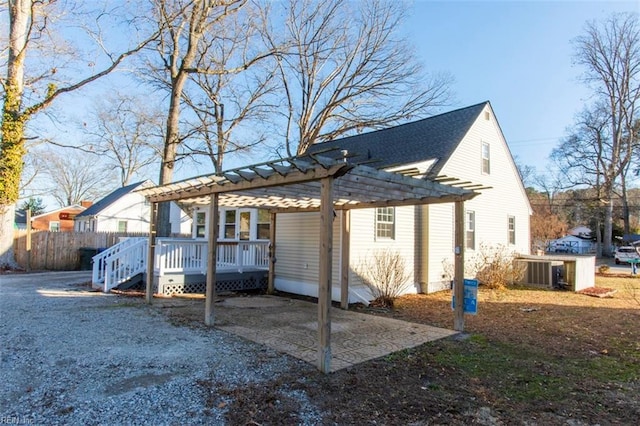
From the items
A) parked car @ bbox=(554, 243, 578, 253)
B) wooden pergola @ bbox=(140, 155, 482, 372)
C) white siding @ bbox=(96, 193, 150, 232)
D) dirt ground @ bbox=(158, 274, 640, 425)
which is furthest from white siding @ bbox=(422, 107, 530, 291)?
parked car @ bbox=(554, 243, 578, 253)

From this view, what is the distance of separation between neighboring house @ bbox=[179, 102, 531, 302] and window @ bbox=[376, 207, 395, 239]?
3cm

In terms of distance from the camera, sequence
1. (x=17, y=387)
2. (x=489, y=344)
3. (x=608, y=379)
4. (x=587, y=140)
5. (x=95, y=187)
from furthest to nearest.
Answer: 1. (x=95, y=187)
2. (x=587, y=140)
3. (x=489, y=344)
4. (x=608, y=379)
5. (x=17, y=387)

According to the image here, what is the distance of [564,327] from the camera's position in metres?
7.33

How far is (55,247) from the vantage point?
54.8ft

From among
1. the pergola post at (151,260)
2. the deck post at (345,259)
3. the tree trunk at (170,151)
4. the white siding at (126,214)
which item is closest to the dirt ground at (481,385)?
the pergola post at (151,260)

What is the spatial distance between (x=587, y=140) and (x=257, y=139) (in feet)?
99.5

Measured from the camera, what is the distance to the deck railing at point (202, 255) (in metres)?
10.2

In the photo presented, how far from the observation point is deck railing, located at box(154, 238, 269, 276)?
10.2m

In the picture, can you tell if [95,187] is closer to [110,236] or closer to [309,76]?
[110,236]

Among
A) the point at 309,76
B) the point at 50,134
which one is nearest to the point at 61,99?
the point at 50,134

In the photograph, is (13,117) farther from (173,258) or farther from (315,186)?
(315,186)

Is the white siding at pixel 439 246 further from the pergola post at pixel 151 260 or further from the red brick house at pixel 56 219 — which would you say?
the red brick house at pixel 56 219

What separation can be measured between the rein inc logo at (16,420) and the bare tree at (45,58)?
43.3ft

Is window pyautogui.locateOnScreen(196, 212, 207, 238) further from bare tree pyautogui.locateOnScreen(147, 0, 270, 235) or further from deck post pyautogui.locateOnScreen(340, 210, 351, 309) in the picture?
deck post pyautogui.locateOnScreen(340, 210, 351, 309)
